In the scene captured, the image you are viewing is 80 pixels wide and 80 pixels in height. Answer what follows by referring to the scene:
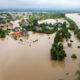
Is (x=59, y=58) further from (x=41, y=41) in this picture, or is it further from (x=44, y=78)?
(x=41, y=41)

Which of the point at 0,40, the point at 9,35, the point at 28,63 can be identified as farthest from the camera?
the point at 9,35

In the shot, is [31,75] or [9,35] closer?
[31,75]

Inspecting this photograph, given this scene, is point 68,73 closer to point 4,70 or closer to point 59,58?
point 59,58

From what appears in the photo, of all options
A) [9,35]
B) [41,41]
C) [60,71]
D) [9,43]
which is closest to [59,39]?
[41,41]

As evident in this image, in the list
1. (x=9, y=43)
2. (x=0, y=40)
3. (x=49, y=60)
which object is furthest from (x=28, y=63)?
(x=0, y=40)

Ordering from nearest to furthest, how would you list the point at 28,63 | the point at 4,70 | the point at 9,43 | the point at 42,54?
1. the point at 4,70
2. the point at 28,63
3. the point at 42,54
4. the point at 9,43

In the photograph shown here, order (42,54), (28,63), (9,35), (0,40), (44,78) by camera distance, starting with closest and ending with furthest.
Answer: (44,78)
(28,63)
(42,54)
(0,40)
(9,35)
